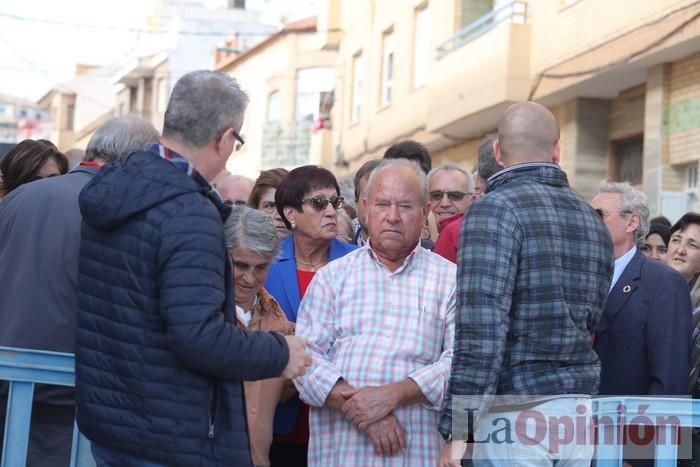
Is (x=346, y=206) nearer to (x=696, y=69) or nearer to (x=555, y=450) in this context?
(x=555, y=450)

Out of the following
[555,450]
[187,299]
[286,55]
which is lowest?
[555,450]

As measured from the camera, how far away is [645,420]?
447 centimetres

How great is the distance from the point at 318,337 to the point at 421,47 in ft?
64.0

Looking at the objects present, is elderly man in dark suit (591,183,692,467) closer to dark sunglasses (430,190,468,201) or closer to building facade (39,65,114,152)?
dark sunglasses (430,190,468,201)

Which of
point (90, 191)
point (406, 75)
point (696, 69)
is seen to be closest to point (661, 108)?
point (696, 69)

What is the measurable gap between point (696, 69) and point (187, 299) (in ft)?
37.7

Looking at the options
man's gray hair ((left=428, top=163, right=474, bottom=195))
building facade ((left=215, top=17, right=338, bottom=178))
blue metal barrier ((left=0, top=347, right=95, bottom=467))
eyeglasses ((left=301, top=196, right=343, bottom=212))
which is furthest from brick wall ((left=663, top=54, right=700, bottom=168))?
building facade ((left=215, top=17, right=338, bottom=178))

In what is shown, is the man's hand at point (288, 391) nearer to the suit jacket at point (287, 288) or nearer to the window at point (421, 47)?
the suit jacket at point (287, 288)

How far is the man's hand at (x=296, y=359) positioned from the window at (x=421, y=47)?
1970 cm

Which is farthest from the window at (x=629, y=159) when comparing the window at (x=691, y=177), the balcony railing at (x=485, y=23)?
the balcony railing at (x=485, y=23)

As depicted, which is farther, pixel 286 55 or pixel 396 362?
pixel 286 55

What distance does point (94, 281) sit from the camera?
388 centimetres

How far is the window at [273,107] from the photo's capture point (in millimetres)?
36312

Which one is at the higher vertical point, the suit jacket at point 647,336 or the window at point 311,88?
the window at point 311,88
